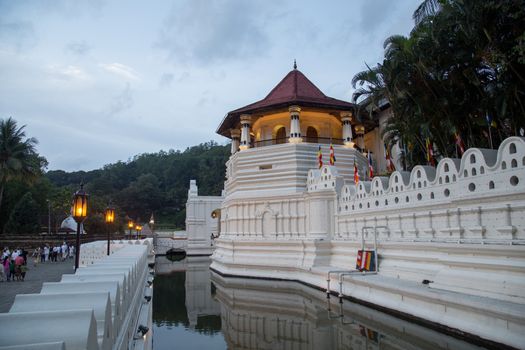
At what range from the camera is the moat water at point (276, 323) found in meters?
9.82

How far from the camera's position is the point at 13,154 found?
35312 millimetres

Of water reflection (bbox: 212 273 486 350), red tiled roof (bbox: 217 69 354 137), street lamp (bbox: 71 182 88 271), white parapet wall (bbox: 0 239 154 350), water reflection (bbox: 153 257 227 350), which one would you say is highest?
red tiled roof (bbox: 217 69 354 137)

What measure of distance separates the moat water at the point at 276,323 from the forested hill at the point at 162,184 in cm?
5623

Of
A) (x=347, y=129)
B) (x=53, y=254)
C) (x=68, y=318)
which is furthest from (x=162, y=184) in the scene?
(x=68, y=318)

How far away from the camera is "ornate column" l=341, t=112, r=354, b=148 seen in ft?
80.2

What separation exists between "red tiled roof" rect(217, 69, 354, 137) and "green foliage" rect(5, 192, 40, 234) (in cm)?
2641

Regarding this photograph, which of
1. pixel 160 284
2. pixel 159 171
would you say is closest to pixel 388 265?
pixel 160 284

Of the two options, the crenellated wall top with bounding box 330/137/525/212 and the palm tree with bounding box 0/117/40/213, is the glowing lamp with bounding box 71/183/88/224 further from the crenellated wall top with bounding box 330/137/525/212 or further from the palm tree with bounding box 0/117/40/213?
the palm tree with bounding box 0/117/40/213

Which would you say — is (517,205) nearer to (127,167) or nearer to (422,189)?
(422,189)

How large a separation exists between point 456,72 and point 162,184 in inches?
3035

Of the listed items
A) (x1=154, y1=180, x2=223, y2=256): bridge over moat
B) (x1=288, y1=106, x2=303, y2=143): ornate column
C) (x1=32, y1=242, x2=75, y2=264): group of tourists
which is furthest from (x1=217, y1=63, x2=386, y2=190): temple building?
(x1=154, y1=180, x2=223, y2=256): bridge over moat

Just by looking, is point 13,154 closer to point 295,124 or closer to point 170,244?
point 170,244

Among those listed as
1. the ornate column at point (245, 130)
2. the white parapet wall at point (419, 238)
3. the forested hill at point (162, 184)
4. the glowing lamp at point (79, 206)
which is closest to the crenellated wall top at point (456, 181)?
the white parapet wall at point (419, 238)

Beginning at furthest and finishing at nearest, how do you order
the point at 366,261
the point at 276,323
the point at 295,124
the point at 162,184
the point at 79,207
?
the point at 162,184 < the point at 295,124 < the point at 366,261 < the point at 276,323 < the point at 79,207
